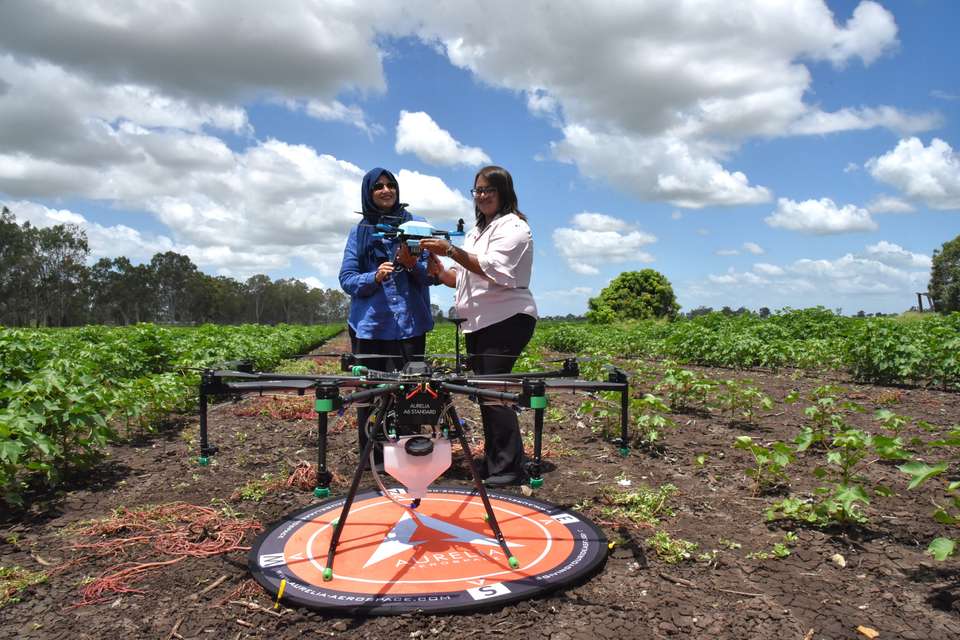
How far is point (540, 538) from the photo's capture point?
3455 millimetres

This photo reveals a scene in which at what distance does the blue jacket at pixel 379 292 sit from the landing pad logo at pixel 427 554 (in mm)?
1195

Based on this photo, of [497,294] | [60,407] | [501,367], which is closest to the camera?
[497,294]

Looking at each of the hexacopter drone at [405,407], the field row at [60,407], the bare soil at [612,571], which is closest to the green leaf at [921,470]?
the bare soil at [612,571]

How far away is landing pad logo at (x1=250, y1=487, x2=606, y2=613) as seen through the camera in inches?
111

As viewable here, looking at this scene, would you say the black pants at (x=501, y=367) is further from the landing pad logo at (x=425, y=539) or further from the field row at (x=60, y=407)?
the field row at (x=60, y=407)

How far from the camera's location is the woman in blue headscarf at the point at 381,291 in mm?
4180

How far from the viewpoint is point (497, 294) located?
4.25m

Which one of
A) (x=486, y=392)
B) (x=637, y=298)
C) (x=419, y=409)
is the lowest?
(x=419, y=409)

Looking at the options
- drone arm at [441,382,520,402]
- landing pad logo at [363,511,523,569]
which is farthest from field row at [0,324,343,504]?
landing pad logo at [363,511,523,569]

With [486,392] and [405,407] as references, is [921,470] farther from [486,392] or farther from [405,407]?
[405,407]

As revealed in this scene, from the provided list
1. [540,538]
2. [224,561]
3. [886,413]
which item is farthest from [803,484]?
[224,561]

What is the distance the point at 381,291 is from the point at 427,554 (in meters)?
1.91

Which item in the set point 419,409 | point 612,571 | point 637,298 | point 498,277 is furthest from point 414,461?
point 637,298

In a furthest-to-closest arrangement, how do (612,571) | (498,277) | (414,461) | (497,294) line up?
(497,294), (498,277), (612,571), (414,461)
